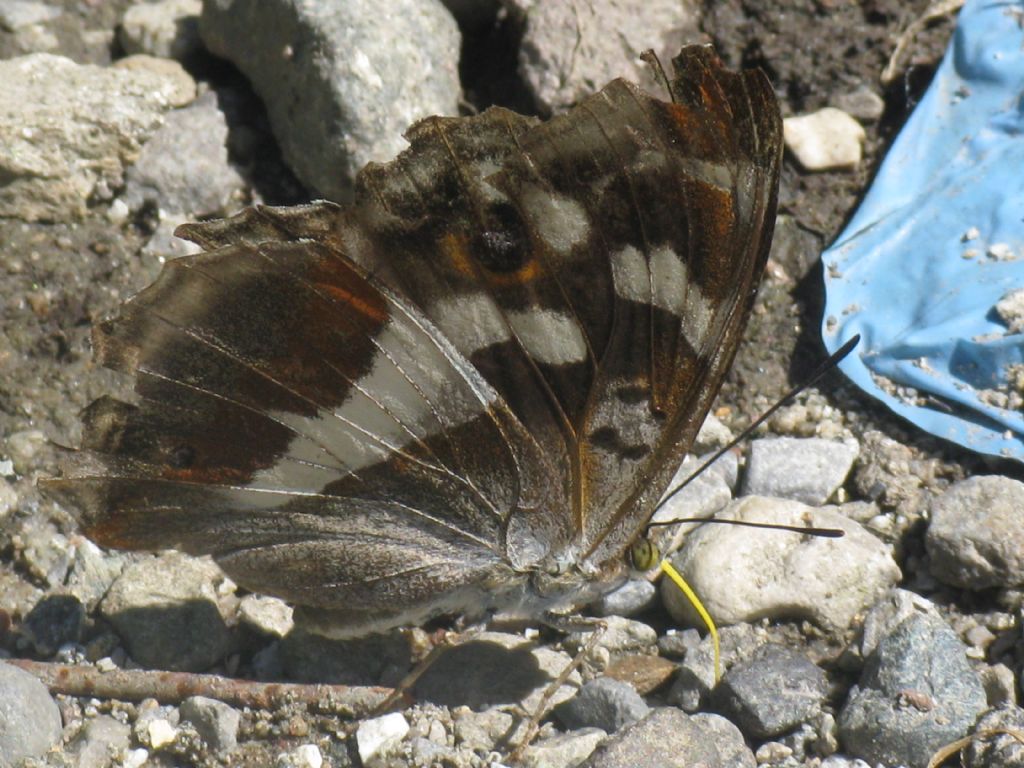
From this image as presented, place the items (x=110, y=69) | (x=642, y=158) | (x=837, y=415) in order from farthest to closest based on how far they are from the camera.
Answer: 1. (x=110, y=69)
2. (x=837, y=415)
3. (x=642, y=158)

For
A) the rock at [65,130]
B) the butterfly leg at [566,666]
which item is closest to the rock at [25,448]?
the rock at [65,130]

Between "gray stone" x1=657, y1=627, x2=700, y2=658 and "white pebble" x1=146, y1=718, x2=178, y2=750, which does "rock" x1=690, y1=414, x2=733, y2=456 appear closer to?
"gray stone" x1=657, y1=627, x2=700, y2=658

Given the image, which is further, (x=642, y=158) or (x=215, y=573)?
(x=215, y=573)

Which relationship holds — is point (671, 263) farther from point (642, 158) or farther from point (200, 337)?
point (200, 337)

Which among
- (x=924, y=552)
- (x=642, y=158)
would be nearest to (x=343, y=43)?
(x=642, y=158)

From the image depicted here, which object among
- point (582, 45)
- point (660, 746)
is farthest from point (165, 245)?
point (660, 746)

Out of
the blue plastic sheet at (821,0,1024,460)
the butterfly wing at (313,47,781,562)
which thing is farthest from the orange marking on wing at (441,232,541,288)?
the blue plastic sheet at (821,0,1024,460)

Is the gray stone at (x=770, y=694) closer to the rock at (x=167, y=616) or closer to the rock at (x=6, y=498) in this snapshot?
the rock at (x=167, y=616)

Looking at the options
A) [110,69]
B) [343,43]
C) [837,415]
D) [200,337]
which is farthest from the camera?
[110,69]
